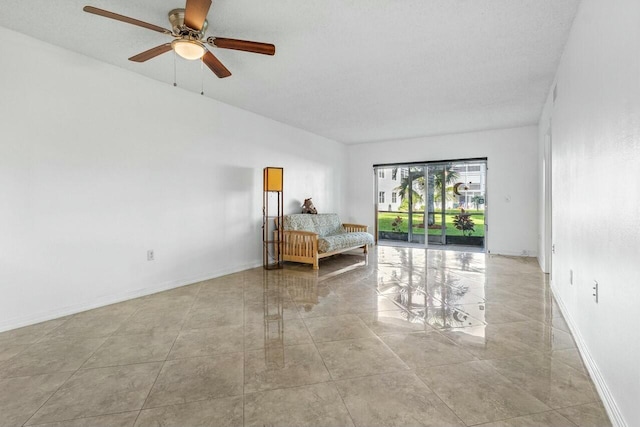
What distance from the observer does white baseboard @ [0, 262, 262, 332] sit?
2.77 m

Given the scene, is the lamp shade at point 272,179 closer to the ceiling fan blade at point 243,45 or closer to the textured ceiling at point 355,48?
the textured ceiling at point 355,48

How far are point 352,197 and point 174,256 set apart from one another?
4964 millimetres

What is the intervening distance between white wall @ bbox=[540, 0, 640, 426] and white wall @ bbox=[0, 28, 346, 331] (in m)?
4.11

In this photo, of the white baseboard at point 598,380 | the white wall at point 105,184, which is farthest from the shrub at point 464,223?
the white wall at point 105,184

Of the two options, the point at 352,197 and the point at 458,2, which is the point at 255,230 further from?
the point at 458,2

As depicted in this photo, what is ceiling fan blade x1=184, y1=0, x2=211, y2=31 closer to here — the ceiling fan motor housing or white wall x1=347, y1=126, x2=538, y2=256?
the ceiling fan motor housing

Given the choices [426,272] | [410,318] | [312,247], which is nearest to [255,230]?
[312,247]

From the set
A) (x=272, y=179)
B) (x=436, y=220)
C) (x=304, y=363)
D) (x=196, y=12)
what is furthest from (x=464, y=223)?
(x=196, y=12)

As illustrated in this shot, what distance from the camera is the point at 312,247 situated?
5.14 m

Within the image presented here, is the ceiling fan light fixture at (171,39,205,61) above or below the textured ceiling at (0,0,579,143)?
below

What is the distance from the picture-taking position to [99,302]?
3.31 metres

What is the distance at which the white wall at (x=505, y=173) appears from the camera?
614 cm

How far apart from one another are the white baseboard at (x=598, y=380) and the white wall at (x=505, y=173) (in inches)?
159

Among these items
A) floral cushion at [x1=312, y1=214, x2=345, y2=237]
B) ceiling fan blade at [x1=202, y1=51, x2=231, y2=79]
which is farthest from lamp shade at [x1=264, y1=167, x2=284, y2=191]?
ceiling fan blade at [x1=202, y1=51, x2=231, y2=79]
